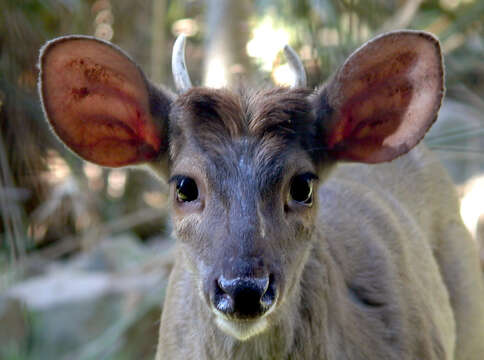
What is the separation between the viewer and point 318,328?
3.28 m

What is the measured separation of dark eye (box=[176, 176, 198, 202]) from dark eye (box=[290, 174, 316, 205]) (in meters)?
0.36

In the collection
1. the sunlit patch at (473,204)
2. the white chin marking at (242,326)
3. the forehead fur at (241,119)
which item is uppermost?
the forehead fur at (241,119)

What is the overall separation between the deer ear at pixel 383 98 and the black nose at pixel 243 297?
0.90 meters

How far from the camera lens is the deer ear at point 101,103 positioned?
121 inches

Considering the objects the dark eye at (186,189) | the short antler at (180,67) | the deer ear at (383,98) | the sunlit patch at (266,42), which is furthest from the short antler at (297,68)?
the sunlit patch at (266,42)

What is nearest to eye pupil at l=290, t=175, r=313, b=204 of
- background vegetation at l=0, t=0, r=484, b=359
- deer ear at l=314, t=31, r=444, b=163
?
deer ear at l=314, t=31, r=444, b=163

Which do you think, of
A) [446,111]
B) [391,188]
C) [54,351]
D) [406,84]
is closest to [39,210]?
[54,351]

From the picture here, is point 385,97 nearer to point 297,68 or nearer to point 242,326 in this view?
point 297,68

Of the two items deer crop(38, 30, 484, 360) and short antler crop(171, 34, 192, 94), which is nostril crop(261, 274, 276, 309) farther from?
short antler crop(171, 34, 192, 94)

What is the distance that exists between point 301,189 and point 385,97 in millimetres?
558

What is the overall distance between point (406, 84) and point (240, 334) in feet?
3.96

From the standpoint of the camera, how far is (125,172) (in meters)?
12.0

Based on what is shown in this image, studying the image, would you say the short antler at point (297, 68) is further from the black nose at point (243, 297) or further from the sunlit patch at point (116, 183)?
the sunlit patch at point (116, 183)

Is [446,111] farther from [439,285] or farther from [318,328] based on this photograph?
[318,328]
